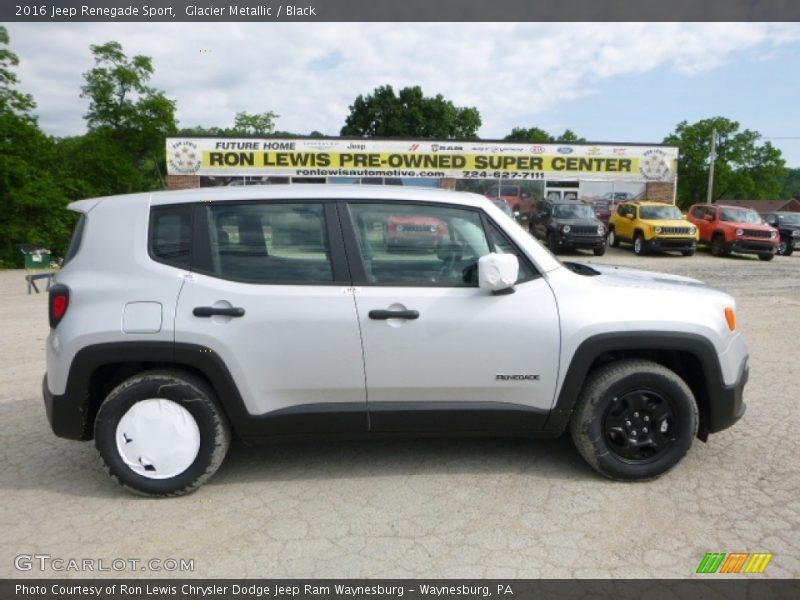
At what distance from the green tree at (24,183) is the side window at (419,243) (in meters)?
25.3

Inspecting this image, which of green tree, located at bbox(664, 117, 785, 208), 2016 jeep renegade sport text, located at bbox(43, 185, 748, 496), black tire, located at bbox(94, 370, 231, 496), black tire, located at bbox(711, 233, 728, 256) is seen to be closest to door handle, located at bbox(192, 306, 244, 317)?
2016 jeep renegade sport text, located at bbox(43, 185, 748, 496)

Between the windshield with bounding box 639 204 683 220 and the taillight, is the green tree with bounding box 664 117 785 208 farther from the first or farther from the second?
the taillight

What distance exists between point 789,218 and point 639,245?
7.64 metres

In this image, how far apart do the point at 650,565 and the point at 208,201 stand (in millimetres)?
2928

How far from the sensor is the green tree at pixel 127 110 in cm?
4266

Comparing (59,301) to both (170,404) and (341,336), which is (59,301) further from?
(341,336)

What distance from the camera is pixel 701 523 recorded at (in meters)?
2.94

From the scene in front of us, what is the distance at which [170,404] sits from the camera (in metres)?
3.18

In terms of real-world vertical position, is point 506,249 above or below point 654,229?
above

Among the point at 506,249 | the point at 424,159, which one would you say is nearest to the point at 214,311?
the point at 506,249

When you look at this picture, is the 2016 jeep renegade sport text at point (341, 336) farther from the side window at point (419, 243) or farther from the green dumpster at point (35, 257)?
the green dumpster at point (35, 257)

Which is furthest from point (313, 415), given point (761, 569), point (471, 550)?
point (761, 569)

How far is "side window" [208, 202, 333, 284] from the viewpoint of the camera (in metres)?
3.20

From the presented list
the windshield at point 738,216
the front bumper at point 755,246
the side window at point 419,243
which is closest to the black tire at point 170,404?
the side window at point 419,243
